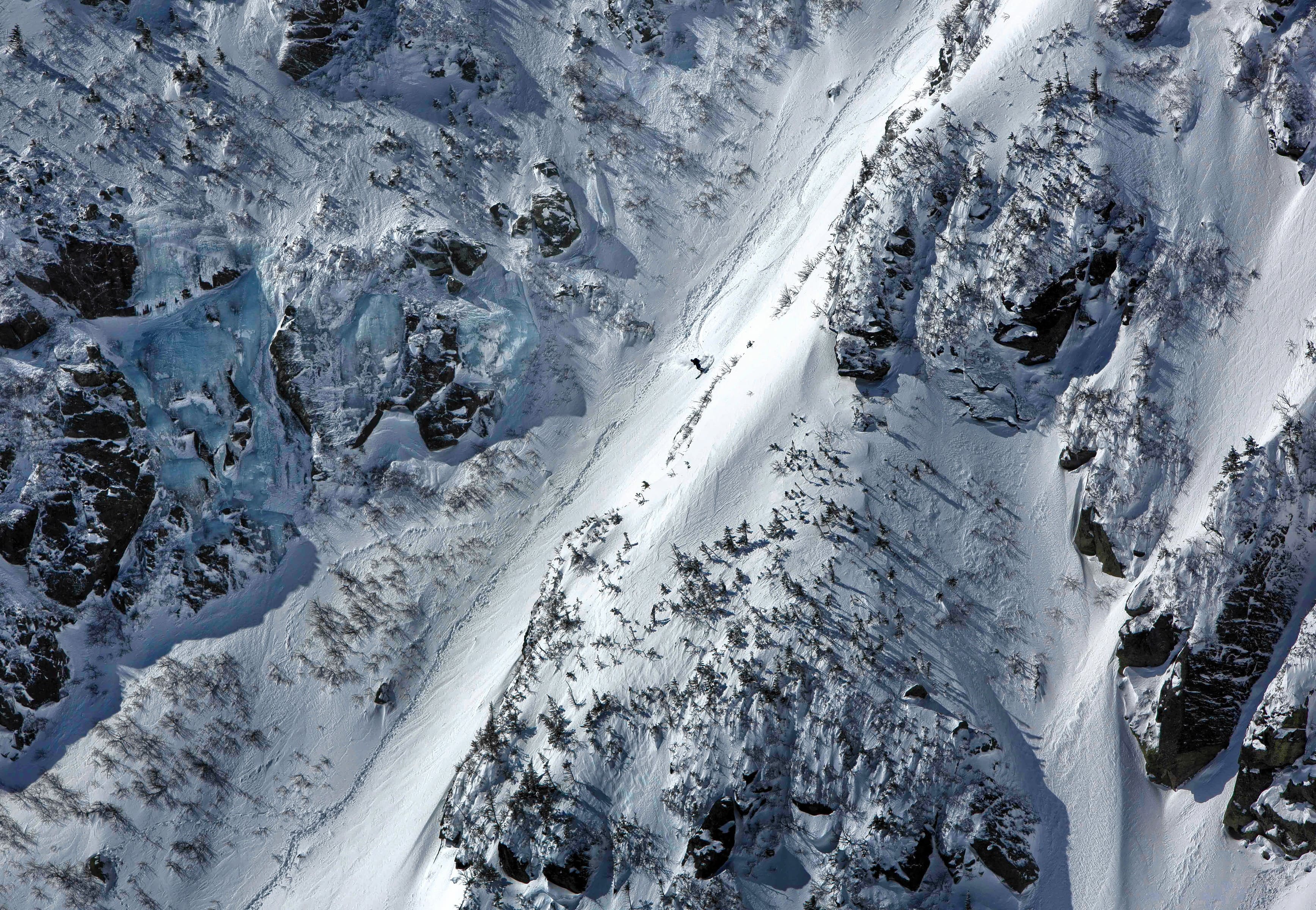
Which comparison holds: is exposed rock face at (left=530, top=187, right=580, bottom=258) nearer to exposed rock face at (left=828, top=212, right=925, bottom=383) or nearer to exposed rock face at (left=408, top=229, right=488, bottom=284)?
exposed rock face at (left=408, top=229, right=488, bottom=284)

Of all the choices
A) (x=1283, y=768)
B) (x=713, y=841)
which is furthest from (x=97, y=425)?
(x=1283, y=768)

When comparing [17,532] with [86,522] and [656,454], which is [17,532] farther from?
[656,454]

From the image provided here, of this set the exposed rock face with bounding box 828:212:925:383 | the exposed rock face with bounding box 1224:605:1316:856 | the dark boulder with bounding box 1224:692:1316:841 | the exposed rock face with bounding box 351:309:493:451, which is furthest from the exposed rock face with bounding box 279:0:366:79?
the dark boulder with bounding box 1224:692:1316:841

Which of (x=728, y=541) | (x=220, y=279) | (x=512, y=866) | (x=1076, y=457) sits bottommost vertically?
(x=512, y=866)

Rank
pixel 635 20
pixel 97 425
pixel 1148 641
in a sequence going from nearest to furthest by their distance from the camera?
pixel 1148 641
pixel 97 425
pixel 635 20

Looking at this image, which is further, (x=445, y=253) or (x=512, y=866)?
(x=445, y=253)

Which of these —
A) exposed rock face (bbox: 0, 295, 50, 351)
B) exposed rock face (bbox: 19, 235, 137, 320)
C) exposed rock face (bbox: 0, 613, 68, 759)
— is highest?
exposed rock face (bbox: 19, 235, 137, 320)

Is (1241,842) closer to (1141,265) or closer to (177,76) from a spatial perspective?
(1141,265)
